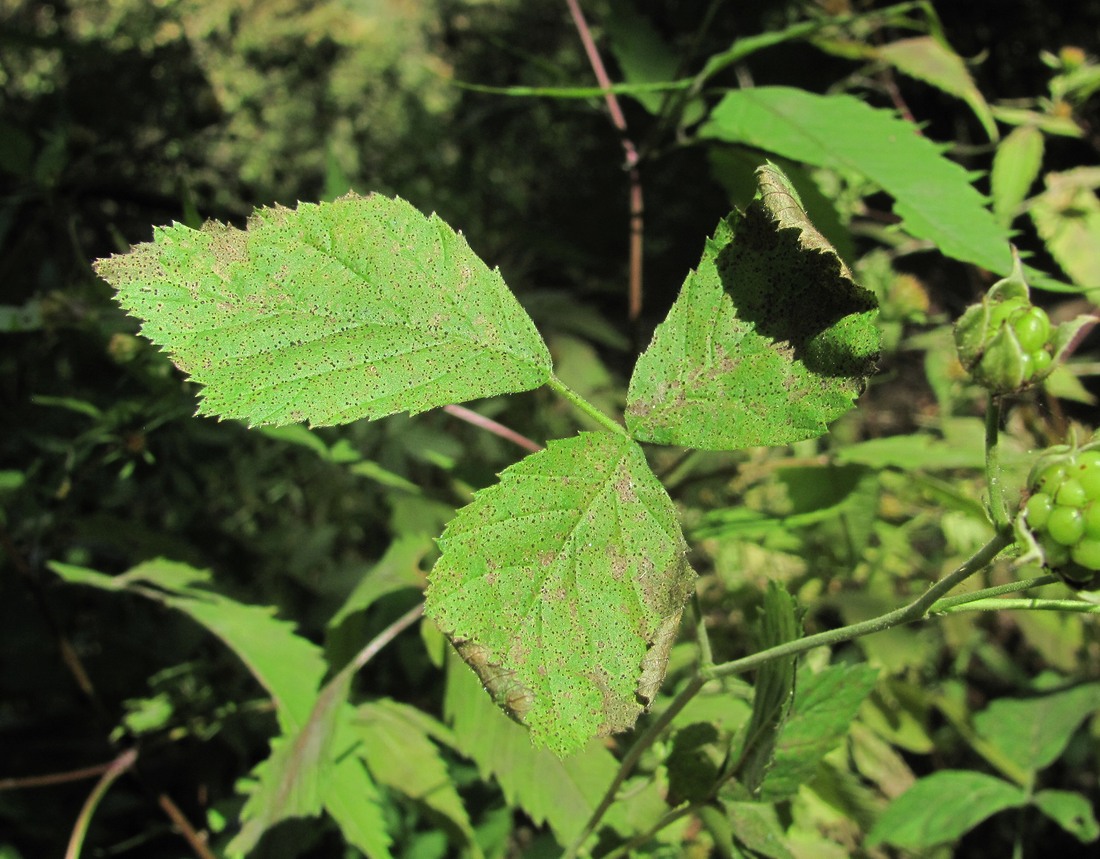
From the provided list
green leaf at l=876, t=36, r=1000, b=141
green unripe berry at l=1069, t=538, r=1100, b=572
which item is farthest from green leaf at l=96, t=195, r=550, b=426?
green leaf at l=876, t=36, r=1000, b=141

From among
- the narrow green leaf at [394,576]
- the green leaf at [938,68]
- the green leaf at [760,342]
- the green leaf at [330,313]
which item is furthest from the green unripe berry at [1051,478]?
the green leaf at [938,68]

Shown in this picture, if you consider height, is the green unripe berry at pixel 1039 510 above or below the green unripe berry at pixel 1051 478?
below

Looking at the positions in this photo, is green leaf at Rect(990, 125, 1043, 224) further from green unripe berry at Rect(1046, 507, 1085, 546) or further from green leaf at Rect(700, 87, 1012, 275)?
green unripe berry at Rect(1046, 507, 1085, 546)

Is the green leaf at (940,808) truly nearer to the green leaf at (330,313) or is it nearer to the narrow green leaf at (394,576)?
the narrow green leaf at (394,576)

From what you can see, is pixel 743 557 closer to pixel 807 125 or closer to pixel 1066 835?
pixel 807 125

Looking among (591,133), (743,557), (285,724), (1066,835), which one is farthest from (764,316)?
(591,133)

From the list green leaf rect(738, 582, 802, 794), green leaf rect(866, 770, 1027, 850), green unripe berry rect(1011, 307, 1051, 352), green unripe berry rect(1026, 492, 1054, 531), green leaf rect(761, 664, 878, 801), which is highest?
green unripe berry rect(1011, 307, 1051, 352)

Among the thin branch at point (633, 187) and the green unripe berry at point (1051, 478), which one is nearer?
the green unripe berry at point (1051, 478)

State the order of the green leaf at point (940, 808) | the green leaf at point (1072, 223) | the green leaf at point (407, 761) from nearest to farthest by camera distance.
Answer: the green leaf at point (407, 761)
the green leaf at point (940, 808)
the green leaf at point (1072, 223)
